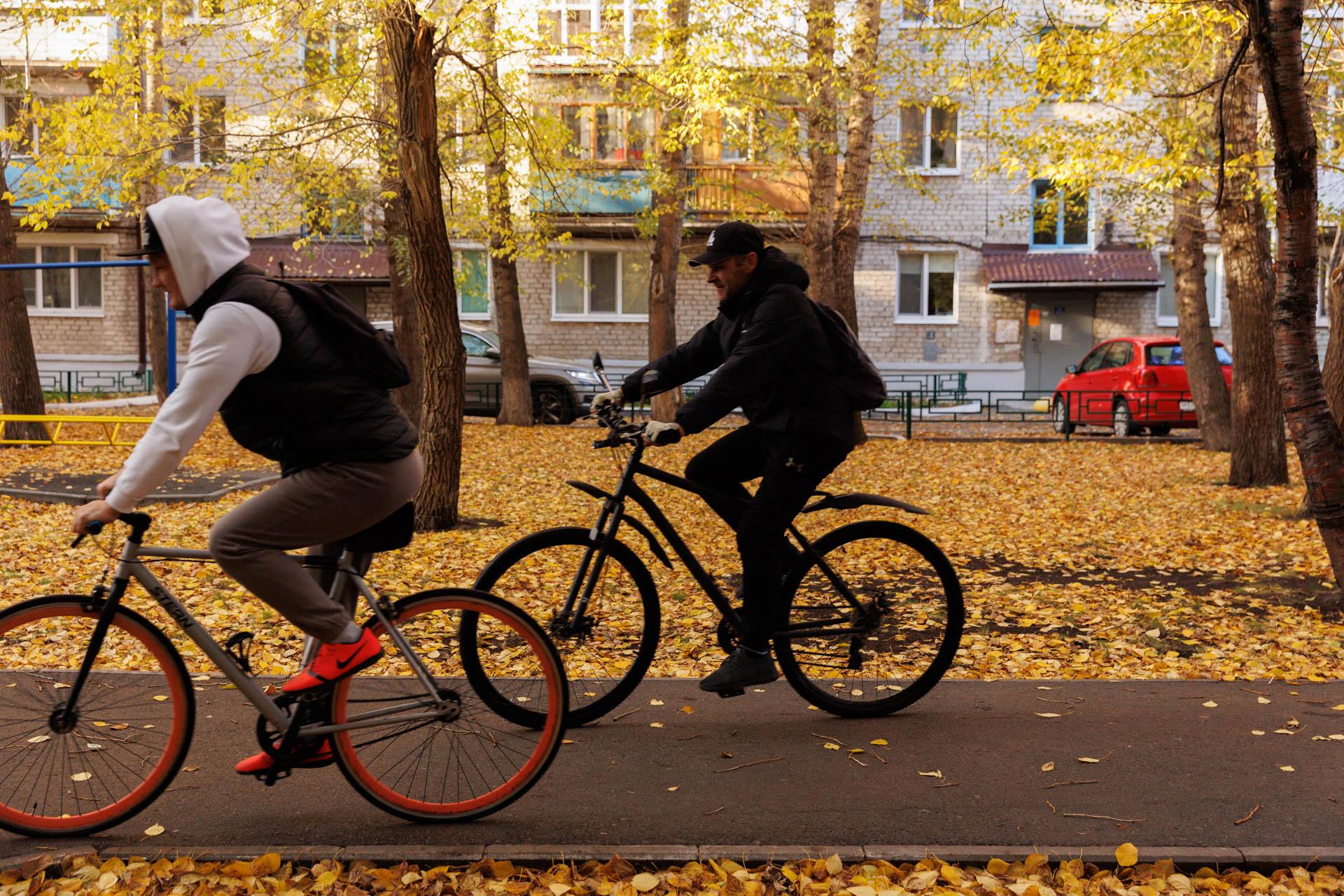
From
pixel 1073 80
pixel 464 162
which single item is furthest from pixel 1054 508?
pixel 464 162

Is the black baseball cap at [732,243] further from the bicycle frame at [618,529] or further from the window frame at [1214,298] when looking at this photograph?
the window frame at [1214,298]

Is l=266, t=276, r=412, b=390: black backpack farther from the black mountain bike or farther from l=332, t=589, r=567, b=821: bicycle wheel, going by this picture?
the black mountain bike

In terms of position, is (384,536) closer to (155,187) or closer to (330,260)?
(155,187)

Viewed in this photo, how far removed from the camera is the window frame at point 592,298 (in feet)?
114

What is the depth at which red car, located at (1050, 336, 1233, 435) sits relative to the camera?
22359 millimetres

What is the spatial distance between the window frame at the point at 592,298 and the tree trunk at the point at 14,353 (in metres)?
18.1

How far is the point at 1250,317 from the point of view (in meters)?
14.0

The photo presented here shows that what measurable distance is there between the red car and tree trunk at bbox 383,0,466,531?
581 inches

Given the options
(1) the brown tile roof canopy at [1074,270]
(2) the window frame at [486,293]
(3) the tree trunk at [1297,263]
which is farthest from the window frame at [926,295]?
(3) the tree trunk at [1297,263]

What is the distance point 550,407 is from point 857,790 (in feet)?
68.2

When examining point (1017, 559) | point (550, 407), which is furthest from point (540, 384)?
point (1017, 559)

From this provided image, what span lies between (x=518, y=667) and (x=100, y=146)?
44.5ft

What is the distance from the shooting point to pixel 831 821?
4254 mm

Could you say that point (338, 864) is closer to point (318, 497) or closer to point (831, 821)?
point (318, 497)
